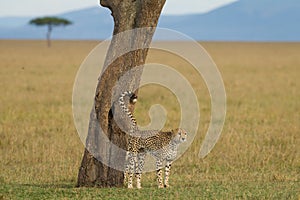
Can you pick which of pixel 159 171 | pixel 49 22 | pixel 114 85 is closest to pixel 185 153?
pixel 159 171

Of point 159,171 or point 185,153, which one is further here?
point 185,153

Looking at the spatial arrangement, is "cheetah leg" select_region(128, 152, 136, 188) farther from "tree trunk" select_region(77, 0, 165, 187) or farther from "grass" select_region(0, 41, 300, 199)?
"grass" select_region(0, 41, 300, 199)

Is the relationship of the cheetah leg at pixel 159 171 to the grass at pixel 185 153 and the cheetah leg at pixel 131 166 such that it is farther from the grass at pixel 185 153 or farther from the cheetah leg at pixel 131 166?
the cheetah leg at pixel 131 166

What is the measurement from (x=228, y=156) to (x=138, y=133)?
3.58 m

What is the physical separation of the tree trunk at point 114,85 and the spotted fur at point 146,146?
11 cm

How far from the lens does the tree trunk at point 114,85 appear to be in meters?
9.87

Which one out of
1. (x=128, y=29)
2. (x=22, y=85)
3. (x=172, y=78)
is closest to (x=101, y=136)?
(x=128, y=29)

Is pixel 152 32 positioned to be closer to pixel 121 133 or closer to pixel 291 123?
pixel 121 133

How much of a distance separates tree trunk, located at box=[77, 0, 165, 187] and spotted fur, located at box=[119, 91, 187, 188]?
0.11 meters

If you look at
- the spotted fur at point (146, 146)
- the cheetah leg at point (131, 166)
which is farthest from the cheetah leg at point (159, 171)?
the cheetah leg at point (131, 166)

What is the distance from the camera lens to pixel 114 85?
9.91 m

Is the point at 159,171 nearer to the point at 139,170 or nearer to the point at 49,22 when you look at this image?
the point at 139,170

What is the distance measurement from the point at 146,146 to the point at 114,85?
92cm

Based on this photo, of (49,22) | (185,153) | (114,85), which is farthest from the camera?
(49,22)
